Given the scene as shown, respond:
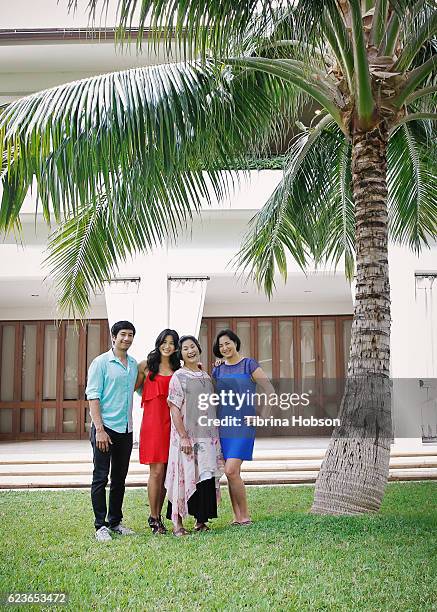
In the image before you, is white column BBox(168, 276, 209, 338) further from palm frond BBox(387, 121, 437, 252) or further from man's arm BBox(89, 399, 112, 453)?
man's arm BBox(89, 399, 112, 453)

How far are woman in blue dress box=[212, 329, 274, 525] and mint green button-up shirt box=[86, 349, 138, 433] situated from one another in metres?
0.74

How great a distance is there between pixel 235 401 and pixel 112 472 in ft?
3.75

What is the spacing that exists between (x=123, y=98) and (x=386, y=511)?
4.62m

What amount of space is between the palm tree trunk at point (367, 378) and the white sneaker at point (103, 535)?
A: 5.94 feet

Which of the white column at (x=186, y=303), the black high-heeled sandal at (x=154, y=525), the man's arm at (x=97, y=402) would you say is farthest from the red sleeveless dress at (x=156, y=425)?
the white column at (x=186, y=303)

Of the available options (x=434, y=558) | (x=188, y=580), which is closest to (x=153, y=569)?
(x=188, y=580)

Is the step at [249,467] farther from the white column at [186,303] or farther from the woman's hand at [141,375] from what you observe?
the woman's hand at [141,375]

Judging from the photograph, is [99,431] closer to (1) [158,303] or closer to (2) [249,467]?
(2) [249,467]

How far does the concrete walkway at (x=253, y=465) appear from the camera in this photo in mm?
9453

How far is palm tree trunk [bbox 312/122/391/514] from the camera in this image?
5824 millimetres

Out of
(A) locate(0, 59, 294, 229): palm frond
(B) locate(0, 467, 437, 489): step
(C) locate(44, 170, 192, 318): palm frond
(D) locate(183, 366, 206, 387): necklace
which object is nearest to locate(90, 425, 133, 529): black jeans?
(D) locate(183, 366, 206, 387): necklace

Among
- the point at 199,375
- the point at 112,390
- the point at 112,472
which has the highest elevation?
the point at 199,375

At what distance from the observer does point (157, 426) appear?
18.5 feet

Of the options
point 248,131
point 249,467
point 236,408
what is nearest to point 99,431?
point 236,408
